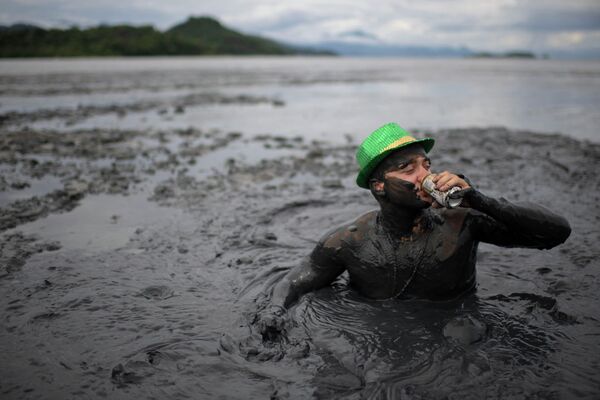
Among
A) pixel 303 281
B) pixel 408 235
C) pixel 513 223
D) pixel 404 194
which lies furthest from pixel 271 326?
pixel 513 223

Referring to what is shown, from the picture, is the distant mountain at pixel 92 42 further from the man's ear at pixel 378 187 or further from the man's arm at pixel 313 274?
the man's ear at pixel 378 187

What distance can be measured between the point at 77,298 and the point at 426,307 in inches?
137

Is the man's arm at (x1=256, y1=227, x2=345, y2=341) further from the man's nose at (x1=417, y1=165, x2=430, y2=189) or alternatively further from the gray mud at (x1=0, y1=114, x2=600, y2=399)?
the man's nose at (x1=417, y1=165, x2=430, y2=189)

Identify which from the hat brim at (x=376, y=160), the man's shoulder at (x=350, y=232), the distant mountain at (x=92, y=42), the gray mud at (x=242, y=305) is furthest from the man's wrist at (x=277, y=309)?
the distant mountain at (x=92, y=42)

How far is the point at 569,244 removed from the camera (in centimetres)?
590

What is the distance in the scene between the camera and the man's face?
3719 mm

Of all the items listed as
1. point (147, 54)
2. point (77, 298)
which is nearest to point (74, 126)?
point (77, 298)

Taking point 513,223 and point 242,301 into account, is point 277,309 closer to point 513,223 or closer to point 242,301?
point 242,301

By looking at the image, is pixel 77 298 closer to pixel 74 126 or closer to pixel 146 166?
pixel 146 166

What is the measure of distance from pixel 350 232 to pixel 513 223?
138 centimetres

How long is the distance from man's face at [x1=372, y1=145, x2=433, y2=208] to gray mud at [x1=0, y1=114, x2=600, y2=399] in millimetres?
1102

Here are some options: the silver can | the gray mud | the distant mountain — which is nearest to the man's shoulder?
the gray mud

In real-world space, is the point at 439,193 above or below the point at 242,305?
above

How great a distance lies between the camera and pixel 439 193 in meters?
3.38
